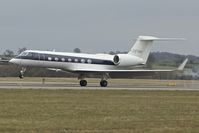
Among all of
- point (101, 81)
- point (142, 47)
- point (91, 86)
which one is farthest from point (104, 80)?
point (142, 47)

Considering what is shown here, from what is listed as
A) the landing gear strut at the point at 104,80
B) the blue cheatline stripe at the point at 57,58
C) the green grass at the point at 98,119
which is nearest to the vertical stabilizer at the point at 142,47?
the landing gear strut at the point at 104,80

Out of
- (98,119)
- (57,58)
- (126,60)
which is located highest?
(57,58)

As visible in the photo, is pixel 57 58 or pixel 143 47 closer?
pixel 57 58

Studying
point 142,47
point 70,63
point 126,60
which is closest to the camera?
point 70,63

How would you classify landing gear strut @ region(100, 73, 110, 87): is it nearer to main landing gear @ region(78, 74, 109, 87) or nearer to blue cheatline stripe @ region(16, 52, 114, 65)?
main landing gear @ region(78, 74, 109, 87)

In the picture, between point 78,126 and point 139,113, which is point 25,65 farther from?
point 78,126

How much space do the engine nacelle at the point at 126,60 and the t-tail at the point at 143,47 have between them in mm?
823

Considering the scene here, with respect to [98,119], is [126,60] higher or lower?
higher

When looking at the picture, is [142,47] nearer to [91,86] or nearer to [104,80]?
[104,80]

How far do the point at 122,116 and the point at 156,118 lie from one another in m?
1.26

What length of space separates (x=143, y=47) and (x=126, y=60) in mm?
3737

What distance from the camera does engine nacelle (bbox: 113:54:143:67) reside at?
54.1m

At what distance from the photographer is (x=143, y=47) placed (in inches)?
2281

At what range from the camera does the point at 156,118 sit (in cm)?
1928
